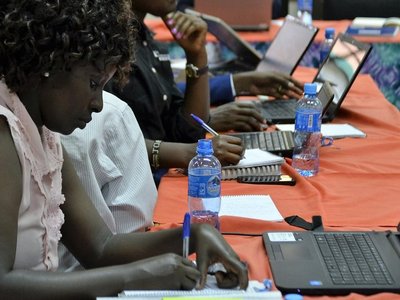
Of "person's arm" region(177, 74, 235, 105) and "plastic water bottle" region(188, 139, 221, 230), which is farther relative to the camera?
"person's arm" region(177, 74, 235, 105)

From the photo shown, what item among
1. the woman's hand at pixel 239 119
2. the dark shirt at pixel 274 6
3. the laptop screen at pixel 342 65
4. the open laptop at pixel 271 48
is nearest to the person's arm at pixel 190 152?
the woman's hand at pixel 239 119

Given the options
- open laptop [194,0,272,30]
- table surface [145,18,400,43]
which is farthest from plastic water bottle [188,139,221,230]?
open laptop [194,0,272,30]

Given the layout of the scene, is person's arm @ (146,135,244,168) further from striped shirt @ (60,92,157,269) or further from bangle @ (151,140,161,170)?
striped shirt @ (60,92,157,269)

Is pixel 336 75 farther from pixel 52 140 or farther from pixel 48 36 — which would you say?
pixel 48 36

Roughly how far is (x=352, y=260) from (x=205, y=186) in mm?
363

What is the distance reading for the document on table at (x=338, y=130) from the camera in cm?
236

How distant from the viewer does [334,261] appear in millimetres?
1305

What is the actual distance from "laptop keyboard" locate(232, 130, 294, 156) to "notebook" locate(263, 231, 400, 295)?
0.68 m

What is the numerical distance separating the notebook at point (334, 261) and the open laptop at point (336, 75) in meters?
1.08

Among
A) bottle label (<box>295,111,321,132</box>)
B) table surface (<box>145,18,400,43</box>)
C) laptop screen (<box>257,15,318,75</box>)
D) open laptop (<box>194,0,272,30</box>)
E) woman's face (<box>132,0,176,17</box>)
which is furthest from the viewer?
open laptop (<box>194,0,272,30</box>)

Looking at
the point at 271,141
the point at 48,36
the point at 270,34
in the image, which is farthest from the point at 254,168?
the point at 270,34

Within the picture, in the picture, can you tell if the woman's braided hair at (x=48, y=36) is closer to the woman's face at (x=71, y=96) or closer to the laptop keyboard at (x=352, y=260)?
the woman's face at (x=71, y=96)

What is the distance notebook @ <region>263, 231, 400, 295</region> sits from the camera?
1218mm

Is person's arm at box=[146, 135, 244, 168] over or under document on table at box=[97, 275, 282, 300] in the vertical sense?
under
